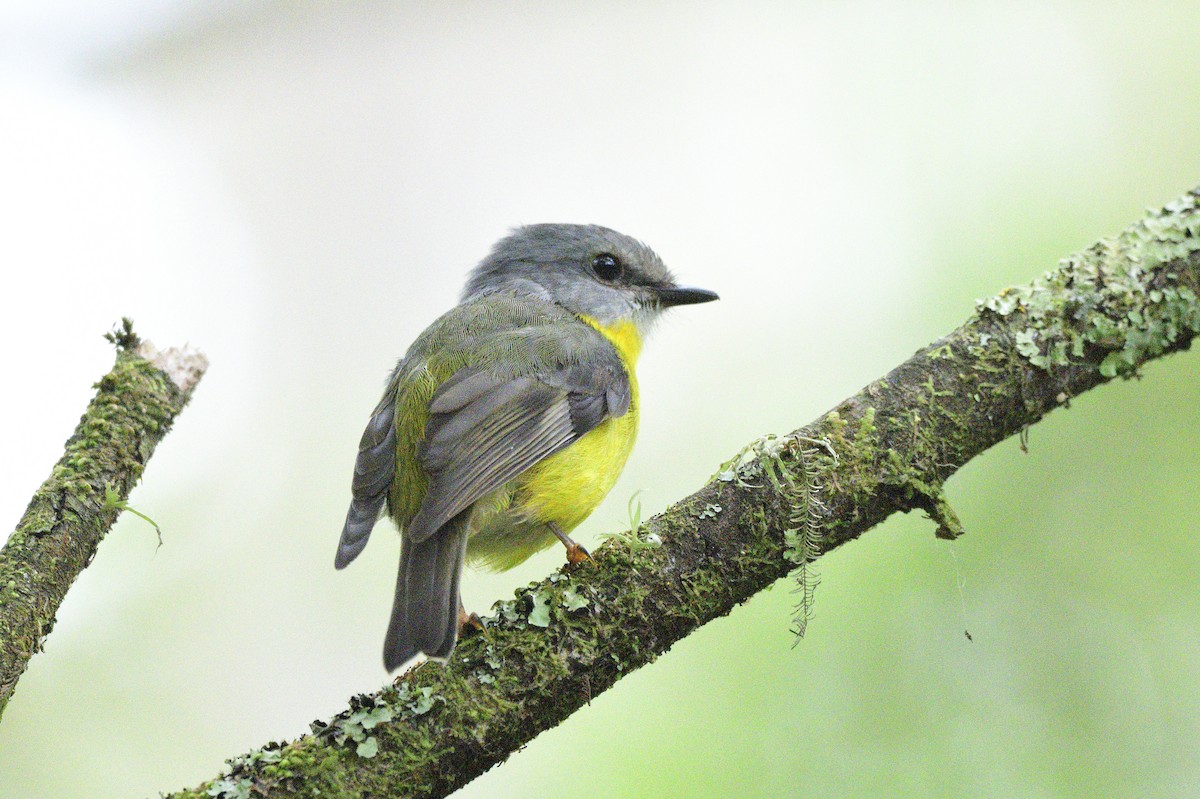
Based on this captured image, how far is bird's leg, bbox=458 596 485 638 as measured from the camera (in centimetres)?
261

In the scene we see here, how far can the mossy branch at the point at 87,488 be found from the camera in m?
2.59

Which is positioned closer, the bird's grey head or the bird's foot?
the bird's foot

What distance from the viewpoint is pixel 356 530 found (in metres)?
3.09

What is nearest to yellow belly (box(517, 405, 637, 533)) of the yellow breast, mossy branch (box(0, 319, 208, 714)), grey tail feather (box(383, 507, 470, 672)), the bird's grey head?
the yellow breast

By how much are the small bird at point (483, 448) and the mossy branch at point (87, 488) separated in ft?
2.36

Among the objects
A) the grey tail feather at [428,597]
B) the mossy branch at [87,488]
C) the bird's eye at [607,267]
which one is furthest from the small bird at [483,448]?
the mossy branch at [87,488]

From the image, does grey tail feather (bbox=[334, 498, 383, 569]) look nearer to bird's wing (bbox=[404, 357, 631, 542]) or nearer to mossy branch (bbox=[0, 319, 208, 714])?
bird's wing (bbox=[404, 357, 631, 542])

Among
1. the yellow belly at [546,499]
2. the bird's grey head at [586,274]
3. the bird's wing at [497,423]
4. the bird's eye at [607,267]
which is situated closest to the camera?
the bird's wing at [497,423]

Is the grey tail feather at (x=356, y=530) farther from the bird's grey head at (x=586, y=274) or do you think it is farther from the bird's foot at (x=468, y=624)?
the bird's grey head at (x=586, y=274)

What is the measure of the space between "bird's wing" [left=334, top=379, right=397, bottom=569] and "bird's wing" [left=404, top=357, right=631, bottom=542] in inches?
5.8

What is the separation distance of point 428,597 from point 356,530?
51 cm

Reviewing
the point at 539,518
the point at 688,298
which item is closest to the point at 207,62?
the point at 688,298

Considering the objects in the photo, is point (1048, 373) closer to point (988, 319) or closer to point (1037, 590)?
point (988, 319)

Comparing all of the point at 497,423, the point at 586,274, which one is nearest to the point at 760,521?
the point at 497,423
